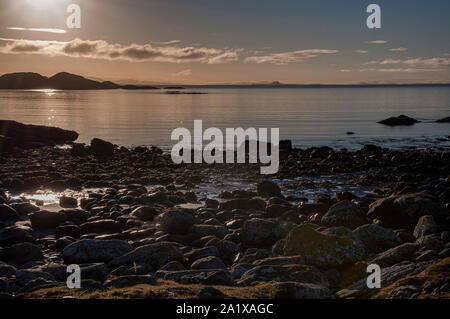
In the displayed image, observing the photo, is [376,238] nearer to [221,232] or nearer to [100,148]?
[221,232]

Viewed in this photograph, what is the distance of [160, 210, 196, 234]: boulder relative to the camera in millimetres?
13641

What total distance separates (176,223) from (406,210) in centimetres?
794

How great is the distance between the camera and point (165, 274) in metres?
9.16

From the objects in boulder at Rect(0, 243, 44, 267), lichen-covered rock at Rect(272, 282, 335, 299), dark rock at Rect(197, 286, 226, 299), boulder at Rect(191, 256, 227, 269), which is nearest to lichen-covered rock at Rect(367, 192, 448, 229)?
boulder at Rect(191, 256, 227, 269)

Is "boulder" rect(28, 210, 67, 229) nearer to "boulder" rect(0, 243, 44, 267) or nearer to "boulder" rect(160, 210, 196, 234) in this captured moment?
"boulder" rect(0, 243, 44, 267)

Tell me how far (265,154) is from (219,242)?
864 inches

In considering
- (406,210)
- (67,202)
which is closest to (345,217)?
(406,210)

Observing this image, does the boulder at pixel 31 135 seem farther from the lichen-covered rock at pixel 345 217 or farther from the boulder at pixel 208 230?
the lichen-covered rock at pixel 345 217

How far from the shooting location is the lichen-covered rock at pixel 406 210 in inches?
551

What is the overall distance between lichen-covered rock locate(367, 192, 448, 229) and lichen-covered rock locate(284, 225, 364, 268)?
197 inches

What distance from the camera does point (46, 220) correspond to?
14.4 m

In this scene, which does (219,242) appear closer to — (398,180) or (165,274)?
(165,274)

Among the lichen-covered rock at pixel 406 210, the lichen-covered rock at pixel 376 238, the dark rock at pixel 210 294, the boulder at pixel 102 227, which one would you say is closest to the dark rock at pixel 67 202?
the boulder at pixel 102 227

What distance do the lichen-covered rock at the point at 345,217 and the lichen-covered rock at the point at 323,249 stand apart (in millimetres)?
4068
